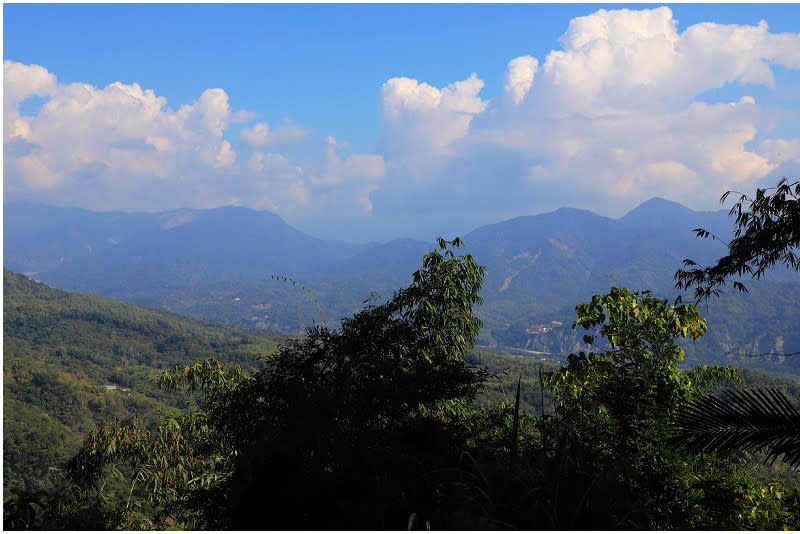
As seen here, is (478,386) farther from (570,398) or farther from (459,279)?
(459,279)

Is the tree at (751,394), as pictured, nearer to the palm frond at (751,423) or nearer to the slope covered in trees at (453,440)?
the palm frond at (751,423)

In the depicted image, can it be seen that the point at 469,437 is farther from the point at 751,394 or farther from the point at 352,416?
the point at 751,394

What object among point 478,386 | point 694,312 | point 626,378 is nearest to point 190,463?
point 478,386

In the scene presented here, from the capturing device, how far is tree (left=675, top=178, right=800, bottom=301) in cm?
601

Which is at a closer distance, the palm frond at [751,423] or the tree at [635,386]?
the palm frond at [751,423]

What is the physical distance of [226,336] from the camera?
14012 centimetres

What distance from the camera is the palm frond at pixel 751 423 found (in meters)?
3.79

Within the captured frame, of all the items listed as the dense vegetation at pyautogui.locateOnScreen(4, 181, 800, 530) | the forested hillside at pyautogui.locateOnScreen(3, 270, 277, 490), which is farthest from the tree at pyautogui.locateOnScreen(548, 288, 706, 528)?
the forested hillside at pyautogui.locateOnScreen(3, 270, 277, 490)

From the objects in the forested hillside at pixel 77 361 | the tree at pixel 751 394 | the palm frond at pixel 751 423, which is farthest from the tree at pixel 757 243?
the forested hillside at pixel 77 361

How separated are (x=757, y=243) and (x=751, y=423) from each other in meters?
3.12

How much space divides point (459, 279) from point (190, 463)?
753cm

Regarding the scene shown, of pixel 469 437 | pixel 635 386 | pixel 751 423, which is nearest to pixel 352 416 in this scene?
pixel 469 437

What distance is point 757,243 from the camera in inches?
248

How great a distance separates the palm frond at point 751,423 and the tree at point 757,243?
2714mm
